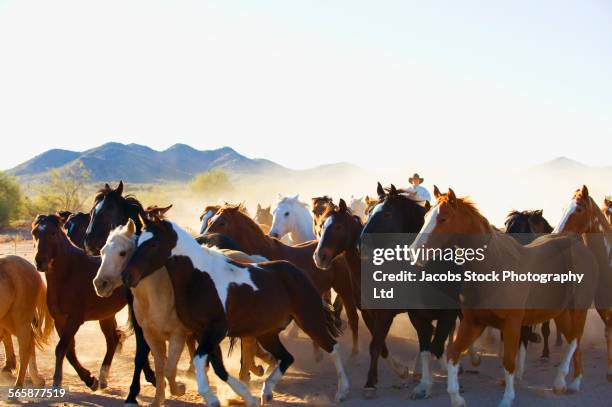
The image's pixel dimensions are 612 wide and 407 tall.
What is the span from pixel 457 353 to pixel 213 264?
2490 millimetres

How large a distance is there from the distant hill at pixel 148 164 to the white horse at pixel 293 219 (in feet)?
350

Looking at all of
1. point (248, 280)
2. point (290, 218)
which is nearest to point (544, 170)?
point (290, 218)

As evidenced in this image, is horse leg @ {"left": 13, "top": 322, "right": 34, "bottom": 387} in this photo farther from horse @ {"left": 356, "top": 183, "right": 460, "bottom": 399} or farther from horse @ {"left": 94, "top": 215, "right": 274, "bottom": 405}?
horse @ {"left": 356, "top": 183, "right": 460, "bottom": 399}

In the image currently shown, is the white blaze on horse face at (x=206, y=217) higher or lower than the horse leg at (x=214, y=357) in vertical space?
higher

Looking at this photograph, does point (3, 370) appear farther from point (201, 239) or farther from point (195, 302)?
point (195, 302)

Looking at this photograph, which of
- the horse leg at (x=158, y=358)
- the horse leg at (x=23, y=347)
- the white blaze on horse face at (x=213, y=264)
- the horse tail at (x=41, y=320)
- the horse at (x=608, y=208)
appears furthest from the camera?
the horse at (x=608, y=208)

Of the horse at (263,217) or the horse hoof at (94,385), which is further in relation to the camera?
the horse at (263,217)

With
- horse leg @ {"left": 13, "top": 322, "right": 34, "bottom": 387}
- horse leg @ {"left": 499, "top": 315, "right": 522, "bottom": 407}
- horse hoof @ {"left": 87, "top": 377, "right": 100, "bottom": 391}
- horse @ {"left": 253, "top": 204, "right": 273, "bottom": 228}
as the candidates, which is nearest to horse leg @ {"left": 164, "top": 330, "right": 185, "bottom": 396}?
horse hoof @ {"left": 87, "top": 377, "right": 100, "bottom": 391}

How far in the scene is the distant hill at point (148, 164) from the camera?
124 m

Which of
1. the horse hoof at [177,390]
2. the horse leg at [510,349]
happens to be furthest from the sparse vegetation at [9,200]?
the horse leg at [510,349]

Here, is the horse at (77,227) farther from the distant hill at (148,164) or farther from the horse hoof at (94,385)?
the distant hill at (148,164)

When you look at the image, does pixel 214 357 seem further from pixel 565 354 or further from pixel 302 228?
pixel 302 228

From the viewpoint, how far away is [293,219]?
1342 centimetres

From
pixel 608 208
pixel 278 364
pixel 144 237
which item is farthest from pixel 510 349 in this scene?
pixel 608 208
